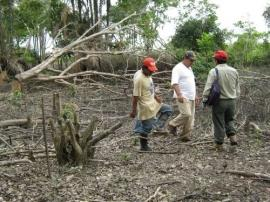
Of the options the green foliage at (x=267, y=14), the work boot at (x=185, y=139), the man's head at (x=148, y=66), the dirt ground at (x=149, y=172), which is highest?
the green foliage at (x=267, y=14)

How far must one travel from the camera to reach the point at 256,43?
25.1m

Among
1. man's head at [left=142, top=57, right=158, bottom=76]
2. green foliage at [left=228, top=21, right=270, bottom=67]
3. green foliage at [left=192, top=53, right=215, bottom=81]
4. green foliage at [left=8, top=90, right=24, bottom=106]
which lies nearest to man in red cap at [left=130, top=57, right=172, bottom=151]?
man's head at [left=142, top=57, right=158, bottom=76]

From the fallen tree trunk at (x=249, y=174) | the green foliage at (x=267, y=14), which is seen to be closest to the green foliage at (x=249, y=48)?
the green foliage at (x=267, y=14)

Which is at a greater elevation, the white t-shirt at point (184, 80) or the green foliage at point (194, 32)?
the green foliage at point (194, 32)

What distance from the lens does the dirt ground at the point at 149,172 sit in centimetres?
609

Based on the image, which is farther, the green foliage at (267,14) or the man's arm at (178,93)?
the green foliage at (267,14)

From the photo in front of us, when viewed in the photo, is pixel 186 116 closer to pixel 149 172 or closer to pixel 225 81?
pixel 225 81

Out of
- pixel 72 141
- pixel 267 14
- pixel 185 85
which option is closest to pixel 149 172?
pixel 72 141

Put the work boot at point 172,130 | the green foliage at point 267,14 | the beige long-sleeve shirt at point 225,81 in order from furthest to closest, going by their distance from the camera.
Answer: the green foliage at point 267,14, the work boot at point 172,130, the beige long-sleeve shirt at point 225,81

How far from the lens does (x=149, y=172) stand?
7.07 m

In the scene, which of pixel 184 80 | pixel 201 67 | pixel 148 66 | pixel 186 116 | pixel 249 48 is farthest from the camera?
pixel 249 48

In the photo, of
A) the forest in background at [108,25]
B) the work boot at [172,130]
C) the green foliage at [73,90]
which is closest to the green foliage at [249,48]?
the forest in background at [108,25]

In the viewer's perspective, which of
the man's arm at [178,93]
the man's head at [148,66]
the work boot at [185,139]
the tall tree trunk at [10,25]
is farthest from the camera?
the tall tree trunk at [10,25]

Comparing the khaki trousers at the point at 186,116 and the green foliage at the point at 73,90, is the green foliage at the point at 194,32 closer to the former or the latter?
the green foliage at the point at 73,90
